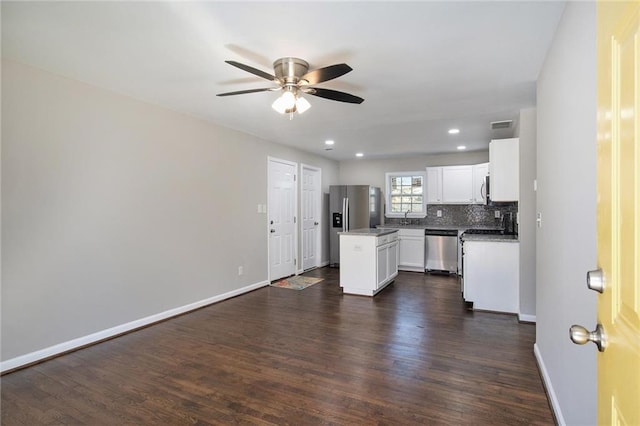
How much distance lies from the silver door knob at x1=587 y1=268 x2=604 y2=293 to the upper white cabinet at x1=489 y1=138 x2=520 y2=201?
3.51 m

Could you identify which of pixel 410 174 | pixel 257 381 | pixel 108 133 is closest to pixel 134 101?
pixel 108 133

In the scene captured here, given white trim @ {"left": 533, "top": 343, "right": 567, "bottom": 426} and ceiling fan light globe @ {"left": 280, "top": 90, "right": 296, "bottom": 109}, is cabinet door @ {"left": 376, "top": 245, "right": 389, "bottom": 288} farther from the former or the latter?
ceiling fan light globe @ {"left": 280, "top": 90, "right": 296, "bottom": 109}

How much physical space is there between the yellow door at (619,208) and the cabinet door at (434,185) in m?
6.22

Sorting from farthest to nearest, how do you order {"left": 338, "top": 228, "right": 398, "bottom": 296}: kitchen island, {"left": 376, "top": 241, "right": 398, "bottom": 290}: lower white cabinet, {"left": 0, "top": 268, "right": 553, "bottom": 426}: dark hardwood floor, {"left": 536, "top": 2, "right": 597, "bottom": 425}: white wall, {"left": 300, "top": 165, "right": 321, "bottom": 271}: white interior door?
{"left": 300, "top": 165, "right": 321, "bottom": 271}: white interior door, {"left": 376, "top": 241, "right": 398, "bottom": 290}: lower white cabinet, {"left": 338, "top": 228, "right": 398, "bottom": 296}: kitchen island, {"left": 0, "top": 268, "right": 553, "bottom": 426}: dark hardwood floor, {"left": 536, "top": 2, "right": 597, "bottom": 425}: white wall

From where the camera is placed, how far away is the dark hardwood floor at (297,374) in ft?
6.79

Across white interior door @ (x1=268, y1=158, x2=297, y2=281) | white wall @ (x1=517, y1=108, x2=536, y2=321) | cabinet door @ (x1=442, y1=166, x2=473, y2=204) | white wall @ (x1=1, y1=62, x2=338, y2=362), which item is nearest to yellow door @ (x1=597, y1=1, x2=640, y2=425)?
white wall @ (x1=517, y1=108, x2=536, y2=321)

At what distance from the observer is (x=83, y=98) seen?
3.06 metres

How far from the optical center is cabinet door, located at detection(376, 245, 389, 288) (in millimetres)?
4805

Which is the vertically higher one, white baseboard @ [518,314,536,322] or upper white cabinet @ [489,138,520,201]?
upper white cabinet @ [489,138,520,201]

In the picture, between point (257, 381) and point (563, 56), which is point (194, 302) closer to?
point (257, 381)

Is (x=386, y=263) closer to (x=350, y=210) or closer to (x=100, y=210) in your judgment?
(x=350, y=210)

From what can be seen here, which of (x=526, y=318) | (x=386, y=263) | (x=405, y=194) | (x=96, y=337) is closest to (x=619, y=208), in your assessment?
(x=526, y=318)

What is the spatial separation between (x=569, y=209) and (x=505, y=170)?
8.12 ft

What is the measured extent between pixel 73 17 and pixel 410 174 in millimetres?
6467
